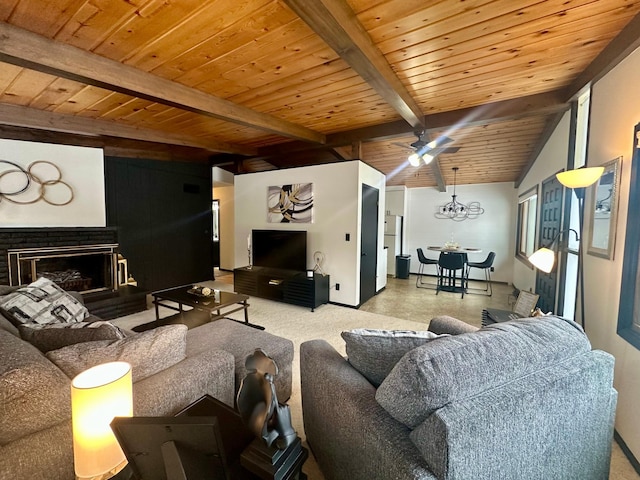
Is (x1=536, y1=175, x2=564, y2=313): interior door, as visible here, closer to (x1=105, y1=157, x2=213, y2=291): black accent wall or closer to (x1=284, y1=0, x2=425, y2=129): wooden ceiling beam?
(x1=284, y1=0, x2=425, y2=129): wooden ceiling beam

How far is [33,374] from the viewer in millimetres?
987

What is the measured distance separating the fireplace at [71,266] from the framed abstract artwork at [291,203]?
7.95ft

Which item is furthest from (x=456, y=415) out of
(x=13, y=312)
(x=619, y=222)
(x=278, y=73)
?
(x=13, y=312)

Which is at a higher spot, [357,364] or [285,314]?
[357,364]

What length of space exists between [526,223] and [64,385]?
21.9ft

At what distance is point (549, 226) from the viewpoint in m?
3.72

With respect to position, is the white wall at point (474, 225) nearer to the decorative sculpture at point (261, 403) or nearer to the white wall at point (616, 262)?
the white wall at point (616, 262)

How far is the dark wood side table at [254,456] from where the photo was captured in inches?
36.1

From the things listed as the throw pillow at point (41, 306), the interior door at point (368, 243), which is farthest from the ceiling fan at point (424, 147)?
the throw pillow at point (41, 306)

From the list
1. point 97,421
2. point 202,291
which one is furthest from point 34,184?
point 97,421

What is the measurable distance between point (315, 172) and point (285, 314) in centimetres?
226

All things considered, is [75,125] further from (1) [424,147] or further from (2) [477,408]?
(2) [477,408]

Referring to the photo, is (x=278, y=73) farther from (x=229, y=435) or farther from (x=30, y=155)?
(x=30, y=155)

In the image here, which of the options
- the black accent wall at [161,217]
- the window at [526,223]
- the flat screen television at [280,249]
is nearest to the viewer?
the flat screen television at [280,249]
